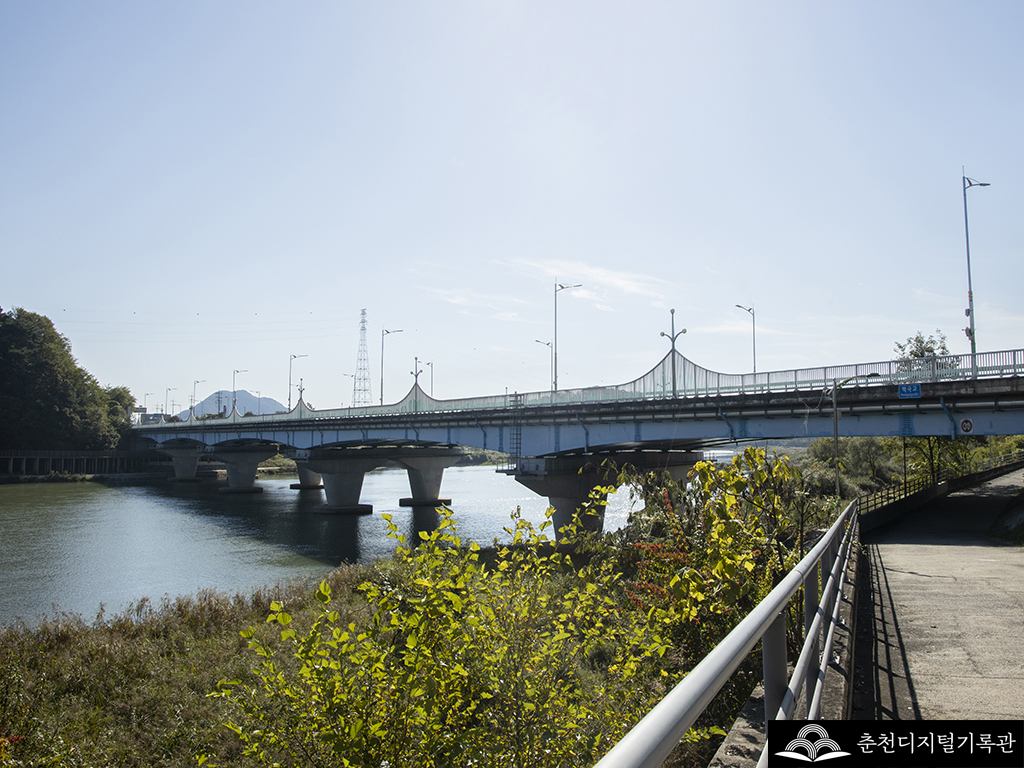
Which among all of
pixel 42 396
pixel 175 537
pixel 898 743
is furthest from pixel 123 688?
pixel 42 396

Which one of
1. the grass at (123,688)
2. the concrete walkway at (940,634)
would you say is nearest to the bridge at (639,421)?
the concrete walkway at (940,634)

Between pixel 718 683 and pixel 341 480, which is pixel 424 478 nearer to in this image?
pixel 341 480

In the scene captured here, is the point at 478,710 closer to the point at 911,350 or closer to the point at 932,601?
the point at 932,601

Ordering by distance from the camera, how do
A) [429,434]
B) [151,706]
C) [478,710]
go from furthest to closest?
[429,434] < [151,706] < [478,710]

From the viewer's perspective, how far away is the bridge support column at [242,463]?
270 ft

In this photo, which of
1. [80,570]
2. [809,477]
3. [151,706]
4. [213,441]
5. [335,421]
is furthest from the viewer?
[213,441]

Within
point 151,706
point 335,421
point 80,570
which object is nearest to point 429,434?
point 335,421

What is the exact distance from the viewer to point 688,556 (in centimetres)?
644

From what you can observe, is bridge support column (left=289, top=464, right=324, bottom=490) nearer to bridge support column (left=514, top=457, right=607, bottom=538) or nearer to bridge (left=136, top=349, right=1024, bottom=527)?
bridge (left=136, top=349, right=1024, bottom=527)

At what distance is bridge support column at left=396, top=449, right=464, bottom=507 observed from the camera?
65438 mm

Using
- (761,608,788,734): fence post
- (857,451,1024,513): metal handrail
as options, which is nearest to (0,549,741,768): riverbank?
(761,608,788,734): fence post

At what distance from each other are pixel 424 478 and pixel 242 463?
30.0 metres

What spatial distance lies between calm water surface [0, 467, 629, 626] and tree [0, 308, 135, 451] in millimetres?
14752

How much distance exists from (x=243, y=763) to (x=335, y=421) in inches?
2037
